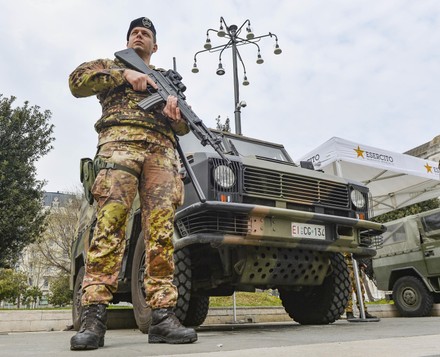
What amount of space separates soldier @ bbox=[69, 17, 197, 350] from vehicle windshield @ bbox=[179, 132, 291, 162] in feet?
6.28

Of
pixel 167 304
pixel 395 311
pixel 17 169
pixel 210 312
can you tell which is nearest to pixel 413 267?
pixel 395 311

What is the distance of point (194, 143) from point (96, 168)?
2322 millimetres

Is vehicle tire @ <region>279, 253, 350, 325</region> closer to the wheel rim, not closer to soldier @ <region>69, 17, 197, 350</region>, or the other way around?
soldier @ <region>69, 17, 197, 350</region>

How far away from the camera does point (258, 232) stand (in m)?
3.75

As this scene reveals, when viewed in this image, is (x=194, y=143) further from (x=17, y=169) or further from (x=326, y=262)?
(x=17, y=169)

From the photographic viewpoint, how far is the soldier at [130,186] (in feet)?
8.62

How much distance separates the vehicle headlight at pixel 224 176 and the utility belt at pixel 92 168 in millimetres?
1045

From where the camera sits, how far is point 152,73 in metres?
3.18

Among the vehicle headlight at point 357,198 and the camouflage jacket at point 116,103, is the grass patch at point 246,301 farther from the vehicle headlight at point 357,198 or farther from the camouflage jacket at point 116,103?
the camouflage jacket at point 116,103

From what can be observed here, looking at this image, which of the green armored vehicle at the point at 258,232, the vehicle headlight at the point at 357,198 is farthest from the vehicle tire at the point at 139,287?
the vehicle headlight at the point at 357,198

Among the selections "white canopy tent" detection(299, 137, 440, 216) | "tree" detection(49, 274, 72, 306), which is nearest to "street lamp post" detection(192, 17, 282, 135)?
"white canopy tent" detection(299, 137, 440, 216)

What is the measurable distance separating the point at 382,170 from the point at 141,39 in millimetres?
7102

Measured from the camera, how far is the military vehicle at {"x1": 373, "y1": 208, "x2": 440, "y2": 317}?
8289 mm

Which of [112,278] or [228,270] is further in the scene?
[228,270]
